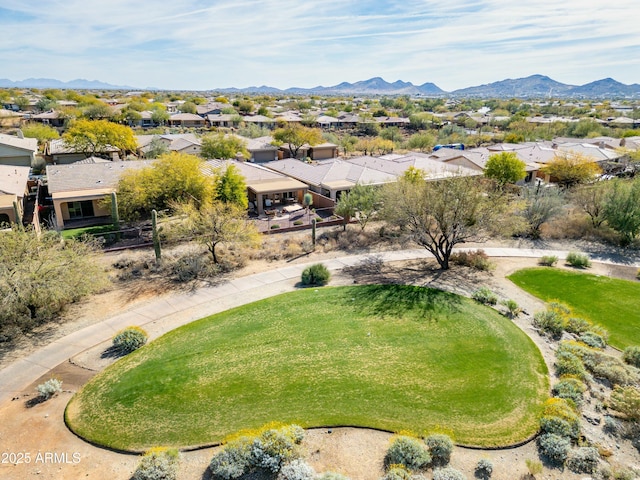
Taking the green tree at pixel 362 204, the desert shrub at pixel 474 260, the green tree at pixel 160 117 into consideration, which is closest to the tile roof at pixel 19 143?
the green tree at pixel 362 204

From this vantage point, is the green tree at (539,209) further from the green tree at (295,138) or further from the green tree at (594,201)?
the green tree at (295,138)

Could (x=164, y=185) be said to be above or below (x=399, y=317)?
above

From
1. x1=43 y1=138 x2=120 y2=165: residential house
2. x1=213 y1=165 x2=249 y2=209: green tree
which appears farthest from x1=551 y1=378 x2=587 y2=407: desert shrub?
x1=43 y1=138 x2=120 y2=165: residential house

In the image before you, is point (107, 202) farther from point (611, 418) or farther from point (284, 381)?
point (611, 418)

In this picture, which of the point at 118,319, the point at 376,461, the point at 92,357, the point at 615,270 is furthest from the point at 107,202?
the point at 615,270

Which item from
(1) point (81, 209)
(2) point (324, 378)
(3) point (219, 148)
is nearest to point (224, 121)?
(3) point (219, 148)
